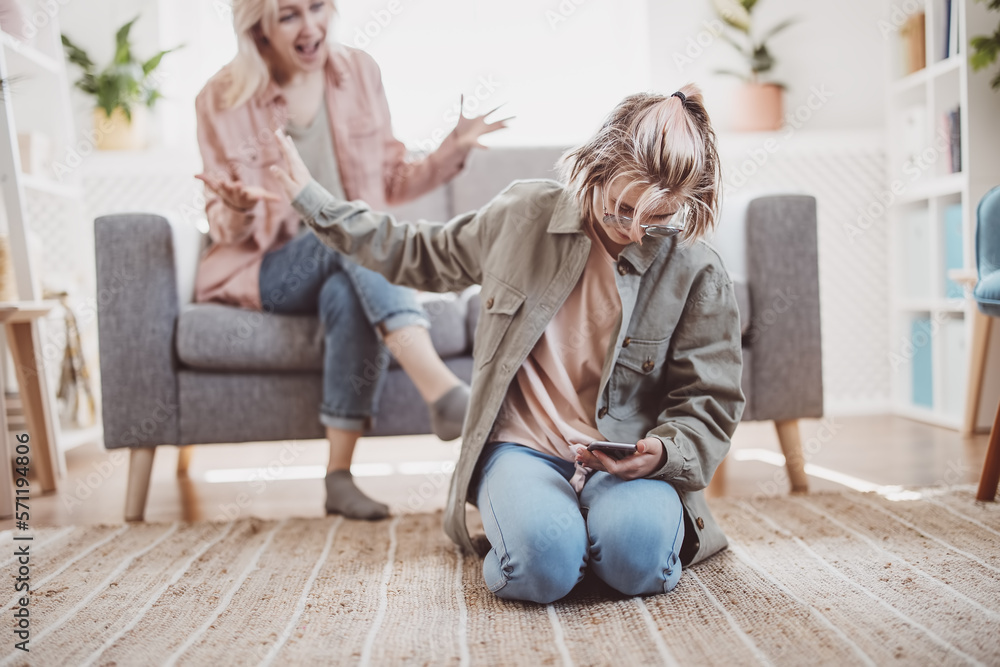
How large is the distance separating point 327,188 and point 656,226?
84cm

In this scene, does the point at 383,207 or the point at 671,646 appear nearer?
the point at 671,646

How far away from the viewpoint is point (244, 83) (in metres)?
1.59

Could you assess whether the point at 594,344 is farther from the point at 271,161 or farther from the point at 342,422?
the point at 271,161

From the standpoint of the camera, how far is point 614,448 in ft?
3.29

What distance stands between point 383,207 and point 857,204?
1781 millimetres

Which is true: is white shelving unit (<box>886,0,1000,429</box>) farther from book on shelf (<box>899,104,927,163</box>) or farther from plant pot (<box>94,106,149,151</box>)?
plant pot (<box>94,106,149,151</box>)

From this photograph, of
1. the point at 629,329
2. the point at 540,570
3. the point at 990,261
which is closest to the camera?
the point at 540,570

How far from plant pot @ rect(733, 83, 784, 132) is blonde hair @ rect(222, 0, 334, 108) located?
1578 millimetres

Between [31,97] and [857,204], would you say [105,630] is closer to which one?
[31,97]

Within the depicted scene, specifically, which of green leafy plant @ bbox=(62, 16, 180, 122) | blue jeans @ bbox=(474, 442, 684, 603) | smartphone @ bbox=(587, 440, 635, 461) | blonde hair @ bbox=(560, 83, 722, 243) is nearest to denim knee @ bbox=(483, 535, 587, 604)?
blue jeans @ bbox=(474, 442, 684, 603)

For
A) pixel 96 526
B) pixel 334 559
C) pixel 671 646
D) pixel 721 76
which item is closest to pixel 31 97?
pixel 96 526

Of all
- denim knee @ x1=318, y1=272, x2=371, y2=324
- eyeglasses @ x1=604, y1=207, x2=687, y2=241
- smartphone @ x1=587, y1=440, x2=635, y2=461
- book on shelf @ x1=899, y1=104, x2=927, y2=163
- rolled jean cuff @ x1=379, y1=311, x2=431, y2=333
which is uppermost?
book on shelf @ x1=899, y1=104, x2=927, y2=163

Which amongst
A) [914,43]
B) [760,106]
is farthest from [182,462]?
[914,43]

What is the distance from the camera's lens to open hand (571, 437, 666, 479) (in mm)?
1006
